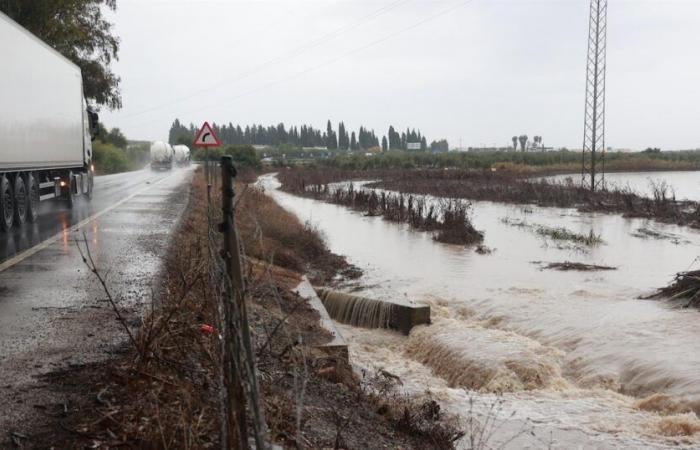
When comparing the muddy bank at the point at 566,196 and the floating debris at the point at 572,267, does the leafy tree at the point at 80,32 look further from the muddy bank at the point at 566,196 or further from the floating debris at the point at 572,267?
the floating debris at the point at 572,267

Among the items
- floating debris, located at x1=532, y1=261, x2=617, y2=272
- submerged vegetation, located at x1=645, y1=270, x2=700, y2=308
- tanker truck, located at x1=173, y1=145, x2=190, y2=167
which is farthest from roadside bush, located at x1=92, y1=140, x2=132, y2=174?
submerged vegetation, located at x1=645, y1=270, x2=700, y2=308

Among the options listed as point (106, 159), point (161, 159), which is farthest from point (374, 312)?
point (161, 159)

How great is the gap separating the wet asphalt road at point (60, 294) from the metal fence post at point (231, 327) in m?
1.72

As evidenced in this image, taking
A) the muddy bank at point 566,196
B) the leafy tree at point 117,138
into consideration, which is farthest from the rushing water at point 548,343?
the leafy tree at point 117,138

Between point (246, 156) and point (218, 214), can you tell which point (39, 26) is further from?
point (246, 156)

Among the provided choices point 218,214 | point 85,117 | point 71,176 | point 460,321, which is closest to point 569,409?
point 460,321

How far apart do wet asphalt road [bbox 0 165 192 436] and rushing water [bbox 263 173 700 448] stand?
12.0 feet

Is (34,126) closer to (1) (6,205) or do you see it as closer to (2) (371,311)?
(1) (6,205)

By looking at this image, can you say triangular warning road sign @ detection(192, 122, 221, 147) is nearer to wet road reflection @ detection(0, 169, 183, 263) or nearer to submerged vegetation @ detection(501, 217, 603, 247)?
wet road reflection @ detection(0, 169, 183, 263)

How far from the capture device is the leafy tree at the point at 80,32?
29781mm

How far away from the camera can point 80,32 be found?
33156 millimetres

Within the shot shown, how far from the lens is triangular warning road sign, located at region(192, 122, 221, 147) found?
2127cm

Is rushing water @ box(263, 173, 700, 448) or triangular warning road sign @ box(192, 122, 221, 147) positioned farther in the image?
triangular warning road sign @ box(192, 122, 221, 147)

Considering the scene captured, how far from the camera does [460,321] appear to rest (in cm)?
1288
